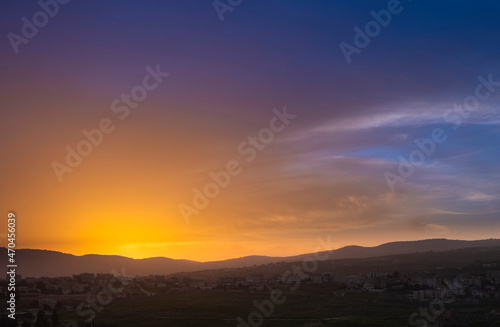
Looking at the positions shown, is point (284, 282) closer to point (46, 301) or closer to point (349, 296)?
point (349, 296)

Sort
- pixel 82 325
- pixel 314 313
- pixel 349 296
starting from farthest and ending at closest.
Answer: pixel 349 296
pixel 314 313
pixel 82 325

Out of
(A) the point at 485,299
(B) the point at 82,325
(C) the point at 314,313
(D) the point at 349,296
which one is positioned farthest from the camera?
(D) the point at 349,296

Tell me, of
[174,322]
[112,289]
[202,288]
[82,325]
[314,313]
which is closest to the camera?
[82,325]

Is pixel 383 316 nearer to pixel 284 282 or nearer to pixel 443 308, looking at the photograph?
pixel 443 308

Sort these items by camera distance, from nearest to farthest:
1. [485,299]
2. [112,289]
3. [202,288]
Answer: [485,299]
[112,289]
[202,288]

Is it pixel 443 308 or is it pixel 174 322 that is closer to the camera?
pixel 174 322

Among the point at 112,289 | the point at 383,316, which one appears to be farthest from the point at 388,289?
the point at 112,289

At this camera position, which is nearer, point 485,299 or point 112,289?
point 485,299

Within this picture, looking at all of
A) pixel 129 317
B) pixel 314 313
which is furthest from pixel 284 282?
pixel 129 317
